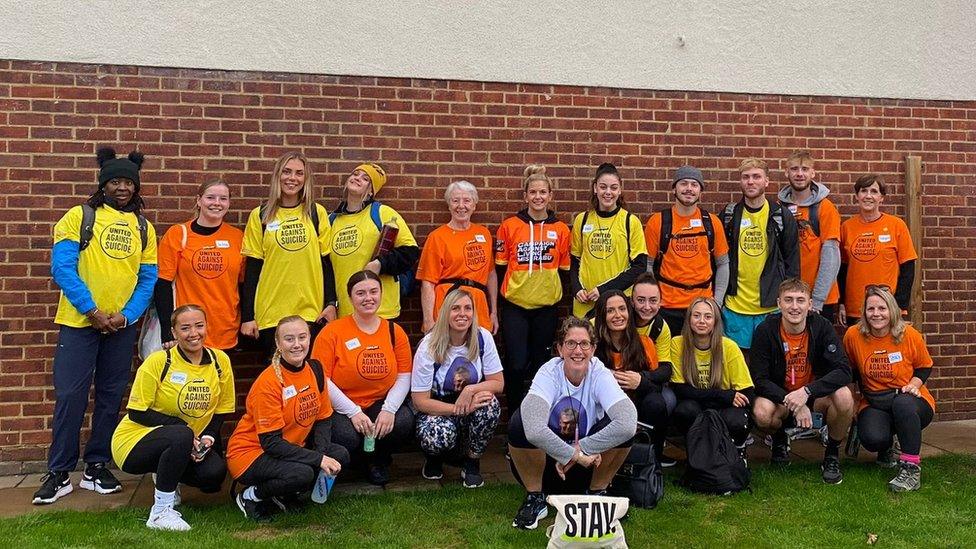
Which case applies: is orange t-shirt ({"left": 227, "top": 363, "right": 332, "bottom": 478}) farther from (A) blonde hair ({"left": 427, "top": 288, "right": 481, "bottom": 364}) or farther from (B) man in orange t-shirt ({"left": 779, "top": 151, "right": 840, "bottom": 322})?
(B) man in orange t-shirt ({"left": 779, "top": 151, "right": 840, "bottom": 322})

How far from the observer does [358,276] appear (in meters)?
4.57

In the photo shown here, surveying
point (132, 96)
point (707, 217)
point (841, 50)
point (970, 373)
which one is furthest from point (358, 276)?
point (970, 373)

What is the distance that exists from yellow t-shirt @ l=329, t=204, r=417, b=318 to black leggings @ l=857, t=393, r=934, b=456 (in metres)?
3.25

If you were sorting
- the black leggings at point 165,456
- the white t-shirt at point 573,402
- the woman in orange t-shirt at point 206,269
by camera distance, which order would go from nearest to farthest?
the black leggings at point 165,456
the white t-shirt at point 573,402
the woman in orange t-shirt at point 206,269

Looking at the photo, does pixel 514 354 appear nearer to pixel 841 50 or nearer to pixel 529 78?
pixel 529 78

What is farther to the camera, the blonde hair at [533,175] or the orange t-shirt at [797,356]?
the blonde hair at [533,175]

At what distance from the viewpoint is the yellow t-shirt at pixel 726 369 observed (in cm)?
476

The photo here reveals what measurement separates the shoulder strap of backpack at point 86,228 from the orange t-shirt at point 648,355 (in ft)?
11.0

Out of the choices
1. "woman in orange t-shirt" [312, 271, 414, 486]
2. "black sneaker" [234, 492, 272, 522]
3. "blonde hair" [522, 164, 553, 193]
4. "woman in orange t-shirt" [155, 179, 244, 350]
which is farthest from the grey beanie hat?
"black sneaker" [234, 492, 272, 522]

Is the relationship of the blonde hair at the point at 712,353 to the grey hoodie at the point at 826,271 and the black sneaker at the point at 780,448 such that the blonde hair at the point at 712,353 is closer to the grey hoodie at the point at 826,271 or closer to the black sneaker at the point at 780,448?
the black sneaker at the point at 780,448

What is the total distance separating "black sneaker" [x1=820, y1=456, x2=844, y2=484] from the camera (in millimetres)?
4633

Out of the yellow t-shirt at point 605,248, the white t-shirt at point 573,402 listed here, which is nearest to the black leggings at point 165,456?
the white t-shirt at point 573,402

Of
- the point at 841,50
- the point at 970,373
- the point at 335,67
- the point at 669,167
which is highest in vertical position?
the point at 841,50

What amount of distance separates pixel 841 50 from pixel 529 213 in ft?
10.8
